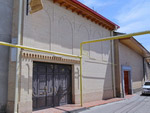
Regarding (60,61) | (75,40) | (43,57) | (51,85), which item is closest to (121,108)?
(51,85)

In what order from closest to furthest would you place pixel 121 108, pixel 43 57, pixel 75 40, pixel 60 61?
pixel 43 57, pixel 60 61, pixel 121 108, pixel 75 40

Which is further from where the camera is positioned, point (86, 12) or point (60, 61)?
point (86, 12)

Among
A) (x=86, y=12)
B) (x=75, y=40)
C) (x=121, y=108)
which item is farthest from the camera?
(x=86, y=12)

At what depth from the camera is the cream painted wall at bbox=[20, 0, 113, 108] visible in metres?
8.16

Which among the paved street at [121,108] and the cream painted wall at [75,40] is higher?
the cream painted wall at [75,40]

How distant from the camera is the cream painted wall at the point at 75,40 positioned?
8164 millimetres

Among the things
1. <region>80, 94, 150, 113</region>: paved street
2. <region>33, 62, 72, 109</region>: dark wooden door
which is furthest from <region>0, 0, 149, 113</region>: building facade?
<region>80, 94, 150, 113</region>: paved street

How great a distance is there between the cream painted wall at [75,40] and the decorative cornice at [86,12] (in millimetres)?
Result: 258

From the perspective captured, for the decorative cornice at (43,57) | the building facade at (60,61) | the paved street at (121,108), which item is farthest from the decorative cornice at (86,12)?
the paved street at (121,108)

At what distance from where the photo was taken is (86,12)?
11125 millimetres

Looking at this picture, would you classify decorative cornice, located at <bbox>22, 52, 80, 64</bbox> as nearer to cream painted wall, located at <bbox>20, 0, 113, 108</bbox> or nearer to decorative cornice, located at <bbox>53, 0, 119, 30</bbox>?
cream painted wall, located at <bbox>20, 0, 113, 108</bbox>

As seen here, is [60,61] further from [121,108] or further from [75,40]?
[121,108]

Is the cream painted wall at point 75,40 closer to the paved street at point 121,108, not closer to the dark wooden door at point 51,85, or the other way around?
the dark wooden door at point 51,85

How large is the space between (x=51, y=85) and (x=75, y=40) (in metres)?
3.44
